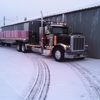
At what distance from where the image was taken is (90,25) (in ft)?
36.0

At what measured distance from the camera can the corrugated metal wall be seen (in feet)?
34.6

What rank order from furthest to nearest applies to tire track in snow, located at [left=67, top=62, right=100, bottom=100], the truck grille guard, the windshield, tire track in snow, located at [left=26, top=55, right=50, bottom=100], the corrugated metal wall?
1. the corrugated metal wall
2. the windshield
3. the truck grille guard
4. tire track in snow, located at [left=67, top=62, right=100, bottom=100]
5. tire track in snow, located at [left=26, top=55, right=50, bottom=100]

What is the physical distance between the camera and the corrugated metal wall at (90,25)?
1055cm

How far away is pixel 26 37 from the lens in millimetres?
13875

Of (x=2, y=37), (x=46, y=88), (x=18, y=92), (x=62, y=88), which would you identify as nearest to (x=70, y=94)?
(x=62, y=88)

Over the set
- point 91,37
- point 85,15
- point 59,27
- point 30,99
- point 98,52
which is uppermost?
point 85,15

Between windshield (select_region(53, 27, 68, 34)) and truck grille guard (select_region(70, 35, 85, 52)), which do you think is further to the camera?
windshield (select_region(53, 27, 68, 34))

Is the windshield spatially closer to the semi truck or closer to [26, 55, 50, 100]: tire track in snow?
the semi truck

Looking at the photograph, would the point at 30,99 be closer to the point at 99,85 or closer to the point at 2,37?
the point at 99,85

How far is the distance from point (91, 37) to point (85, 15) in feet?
5.75

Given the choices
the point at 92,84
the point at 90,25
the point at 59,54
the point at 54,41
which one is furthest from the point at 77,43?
the point at 92,84

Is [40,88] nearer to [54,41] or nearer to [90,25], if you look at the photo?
[54,41]

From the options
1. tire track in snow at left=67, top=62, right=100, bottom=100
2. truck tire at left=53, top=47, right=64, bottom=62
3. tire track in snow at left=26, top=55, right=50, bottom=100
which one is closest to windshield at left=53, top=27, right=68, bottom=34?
truck tire at left=53, top=47, right=64, bottom=62

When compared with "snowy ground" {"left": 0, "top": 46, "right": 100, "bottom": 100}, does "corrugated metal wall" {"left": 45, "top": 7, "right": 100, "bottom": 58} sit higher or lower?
higher
